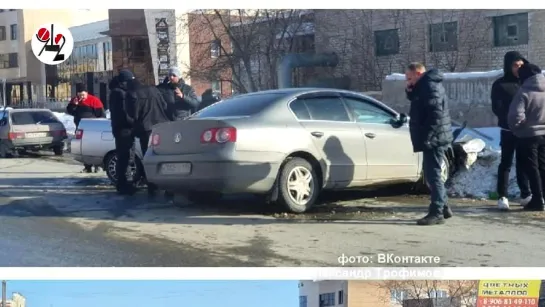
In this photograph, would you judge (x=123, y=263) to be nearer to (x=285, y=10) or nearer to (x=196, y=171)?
Result: (x=196, y=171)

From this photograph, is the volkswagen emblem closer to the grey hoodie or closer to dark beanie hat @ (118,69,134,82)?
dark beanie hat @ (118,69,134,82)

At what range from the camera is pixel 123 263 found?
12.9ft

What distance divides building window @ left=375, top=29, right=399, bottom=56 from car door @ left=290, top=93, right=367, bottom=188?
0.93 feet

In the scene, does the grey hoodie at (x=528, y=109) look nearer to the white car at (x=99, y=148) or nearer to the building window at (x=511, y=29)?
the building window at (x=511, y=29)

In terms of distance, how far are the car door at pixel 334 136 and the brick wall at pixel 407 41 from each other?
0.14 m

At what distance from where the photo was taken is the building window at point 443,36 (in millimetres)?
4152

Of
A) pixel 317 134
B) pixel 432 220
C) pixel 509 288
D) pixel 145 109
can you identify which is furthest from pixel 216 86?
pixel 509 288

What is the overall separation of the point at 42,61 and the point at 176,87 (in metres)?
0.61

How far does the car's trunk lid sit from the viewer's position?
416 cm

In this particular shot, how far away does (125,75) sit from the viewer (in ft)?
13.8

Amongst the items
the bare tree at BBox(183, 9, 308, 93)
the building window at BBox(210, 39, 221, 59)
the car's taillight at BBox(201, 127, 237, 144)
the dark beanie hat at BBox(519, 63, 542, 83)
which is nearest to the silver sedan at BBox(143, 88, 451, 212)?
the car's taillight at BBox(201, 127, 237, 144)

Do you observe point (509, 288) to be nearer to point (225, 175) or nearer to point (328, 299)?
point (328, 299)

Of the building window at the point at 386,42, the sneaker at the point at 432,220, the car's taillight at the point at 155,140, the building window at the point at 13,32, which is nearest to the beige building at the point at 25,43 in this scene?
the building window at the point at 13,32

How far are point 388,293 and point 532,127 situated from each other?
1.18 metres
